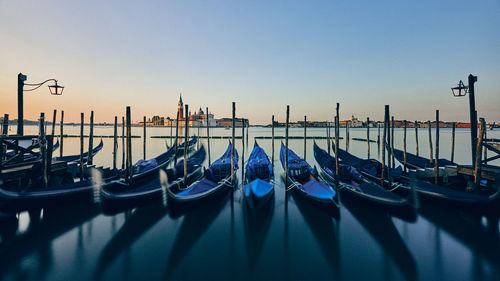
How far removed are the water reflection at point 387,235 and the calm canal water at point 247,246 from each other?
3cm

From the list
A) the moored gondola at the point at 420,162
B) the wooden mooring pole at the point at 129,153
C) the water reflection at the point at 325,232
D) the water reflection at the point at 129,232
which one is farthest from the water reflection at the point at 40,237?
the moored gondola at the point at 420,162

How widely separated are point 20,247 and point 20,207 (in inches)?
44.2

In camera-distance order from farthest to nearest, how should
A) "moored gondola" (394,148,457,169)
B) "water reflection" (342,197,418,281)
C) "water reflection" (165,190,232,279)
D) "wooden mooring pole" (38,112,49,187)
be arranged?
"moored gondola" (394,148,457,169) → "wooden mooring pole" (38,112,49,187) → "water reflection" (165,190,232,279) → "water reflection" (342,197,418,281)

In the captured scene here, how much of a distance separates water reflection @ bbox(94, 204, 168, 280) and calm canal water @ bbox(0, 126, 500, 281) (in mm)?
34

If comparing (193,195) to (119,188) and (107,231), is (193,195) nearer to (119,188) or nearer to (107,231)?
(107,231)

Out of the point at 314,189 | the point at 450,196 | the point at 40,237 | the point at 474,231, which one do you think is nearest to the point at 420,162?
the point at 474,231

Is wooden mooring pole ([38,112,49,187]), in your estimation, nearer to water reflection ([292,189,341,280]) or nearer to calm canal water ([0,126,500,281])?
calm canal water ([0,126,500,281])

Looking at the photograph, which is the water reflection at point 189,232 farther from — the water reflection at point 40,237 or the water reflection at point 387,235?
the water reflection at point 387,235

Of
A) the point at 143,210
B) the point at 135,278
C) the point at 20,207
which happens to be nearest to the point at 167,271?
the point at 135,278

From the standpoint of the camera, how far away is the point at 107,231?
6.73 metres

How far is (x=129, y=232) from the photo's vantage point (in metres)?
6.63

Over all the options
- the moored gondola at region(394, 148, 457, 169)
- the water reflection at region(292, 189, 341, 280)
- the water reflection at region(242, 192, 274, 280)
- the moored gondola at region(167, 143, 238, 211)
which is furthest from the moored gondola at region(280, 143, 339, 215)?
the moored gondola at region(394, 148, 457, 169)

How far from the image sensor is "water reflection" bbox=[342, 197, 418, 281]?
5109 millimetres

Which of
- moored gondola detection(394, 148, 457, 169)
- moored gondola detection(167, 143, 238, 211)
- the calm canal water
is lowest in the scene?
the calm canal water
